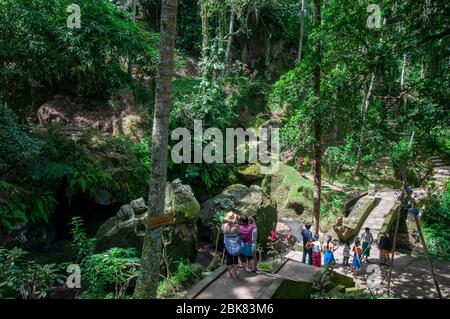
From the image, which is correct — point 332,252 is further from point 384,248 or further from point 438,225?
point 438,225

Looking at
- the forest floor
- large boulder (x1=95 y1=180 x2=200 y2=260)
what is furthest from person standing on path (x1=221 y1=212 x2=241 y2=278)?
the forest floor

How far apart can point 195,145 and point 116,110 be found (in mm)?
3976

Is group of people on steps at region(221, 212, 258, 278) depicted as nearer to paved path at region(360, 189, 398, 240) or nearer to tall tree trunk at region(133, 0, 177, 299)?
tall tree trunk at region(133, 0, 177, 299)

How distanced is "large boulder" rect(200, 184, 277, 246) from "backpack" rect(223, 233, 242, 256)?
5.82 meters

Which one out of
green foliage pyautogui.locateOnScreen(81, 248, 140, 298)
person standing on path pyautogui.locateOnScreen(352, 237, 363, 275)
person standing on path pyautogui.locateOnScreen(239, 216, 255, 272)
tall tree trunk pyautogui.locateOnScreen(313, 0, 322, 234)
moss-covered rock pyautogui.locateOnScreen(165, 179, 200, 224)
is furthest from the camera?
person standing on path pyautogui.locateOnScreen(352, 237, 363, 275)

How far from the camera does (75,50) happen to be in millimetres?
14695

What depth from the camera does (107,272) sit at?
743cm

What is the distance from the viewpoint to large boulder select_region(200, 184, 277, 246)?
1232cm

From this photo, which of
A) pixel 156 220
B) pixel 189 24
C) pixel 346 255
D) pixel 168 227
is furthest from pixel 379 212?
pixel 189 24

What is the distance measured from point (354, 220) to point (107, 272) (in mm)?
10156

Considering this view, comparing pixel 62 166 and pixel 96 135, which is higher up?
pixel 96 135

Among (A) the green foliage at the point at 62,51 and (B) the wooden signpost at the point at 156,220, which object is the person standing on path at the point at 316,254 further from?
(A) the green foliage at the point at 62,51
